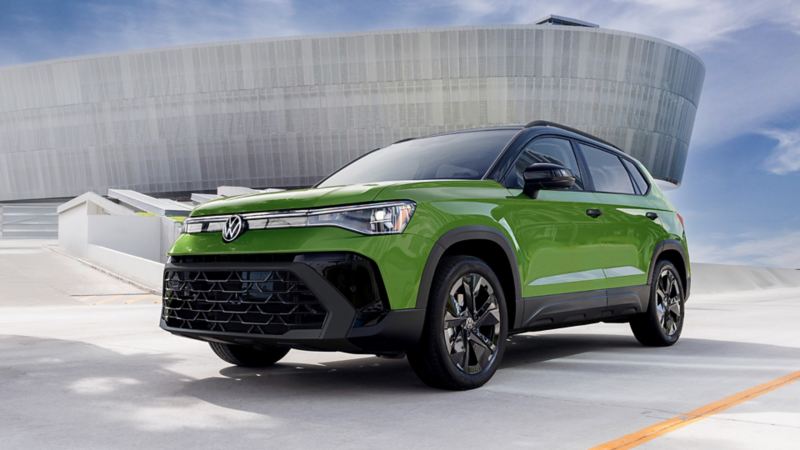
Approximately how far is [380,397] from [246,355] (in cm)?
167

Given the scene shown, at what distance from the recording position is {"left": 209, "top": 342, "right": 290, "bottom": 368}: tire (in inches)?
246

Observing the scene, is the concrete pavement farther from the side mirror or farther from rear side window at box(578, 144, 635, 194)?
rear side window at box(578, 144, 635, 194)

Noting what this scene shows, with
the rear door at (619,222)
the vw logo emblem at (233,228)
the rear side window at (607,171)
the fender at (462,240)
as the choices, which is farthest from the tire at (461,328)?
the rear side window at (607,171)

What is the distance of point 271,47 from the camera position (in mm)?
61344

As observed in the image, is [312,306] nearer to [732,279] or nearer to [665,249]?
[665,249]

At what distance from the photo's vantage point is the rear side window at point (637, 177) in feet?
25.3

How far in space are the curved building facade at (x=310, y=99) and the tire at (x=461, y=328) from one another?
55.4 m

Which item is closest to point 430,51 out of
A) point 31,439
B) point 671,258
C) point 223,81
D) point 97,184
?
point 223,81

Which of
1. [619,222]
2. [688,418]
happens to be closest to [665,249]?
[619,222]

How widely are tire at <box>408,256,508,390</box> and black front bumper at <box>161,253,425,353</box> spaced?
6.8 inches

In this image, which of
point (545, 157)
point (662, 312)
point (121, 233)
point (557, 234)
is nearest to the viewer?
point (557, 234)

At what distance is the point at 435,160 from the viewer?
618cm

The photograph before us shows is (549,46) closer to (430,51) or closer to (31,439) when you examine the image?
(430,51)

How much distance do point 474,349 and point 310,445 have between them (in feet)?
5.82
